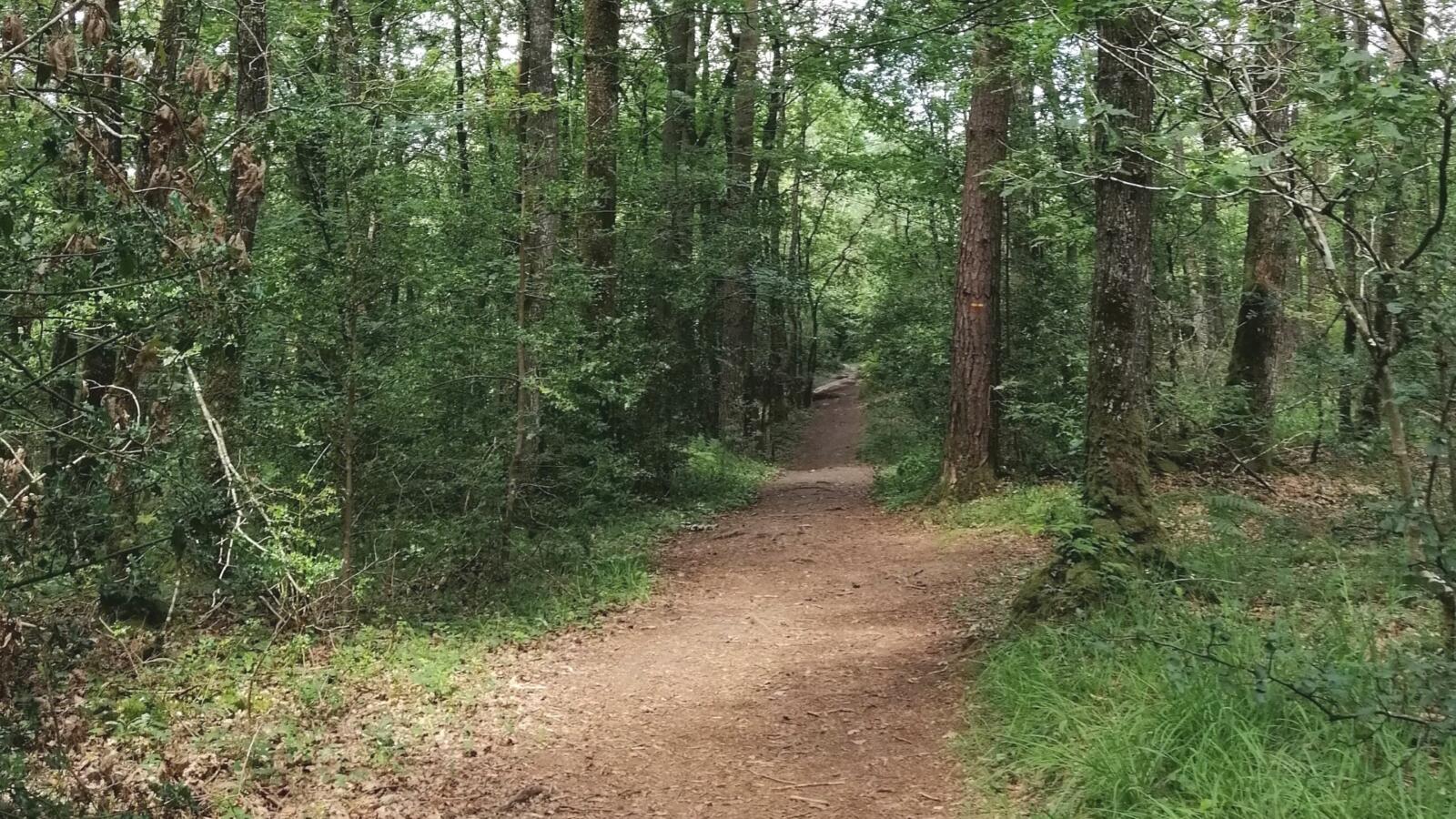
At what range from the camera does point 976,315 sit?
1194 centimetres

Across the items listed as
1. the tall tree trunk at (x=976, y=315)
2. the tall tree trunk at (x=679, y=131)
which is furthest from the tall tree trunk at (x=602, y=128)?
the tall tree trunk at (x=976, y=315)

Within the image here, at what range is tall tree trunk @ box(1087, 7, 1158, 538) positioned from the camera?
6.41 meters

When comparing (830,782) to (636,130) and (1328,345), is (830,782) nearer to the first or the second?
(1328,345)

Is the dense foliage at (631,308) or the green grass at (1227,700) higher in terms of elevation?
the dense foliage at (631,308)

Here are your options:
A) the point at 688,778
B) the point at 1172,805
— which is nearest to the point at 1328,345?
the point at 1172,805

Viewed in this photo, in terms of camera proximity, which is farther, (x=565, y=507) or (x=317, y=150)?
(x=565, y=507)

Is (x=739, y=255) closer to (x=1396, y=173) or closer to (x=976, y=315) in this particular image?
(x=976, y=315)

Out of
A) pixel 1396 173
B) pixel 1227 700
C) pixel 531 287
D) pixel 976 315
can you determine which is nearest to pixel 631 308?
pixel 531 287

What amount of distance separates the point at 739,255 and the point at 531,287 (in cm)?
709

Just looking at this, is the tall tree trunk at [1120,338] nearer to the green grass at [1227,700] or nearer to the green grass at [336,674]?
the green grass at [1227,700]

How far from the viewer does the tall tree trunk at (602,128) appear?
11102mm

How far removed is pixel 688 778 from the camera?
5164 millimetres

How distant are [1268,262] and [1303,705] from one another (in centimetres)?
903

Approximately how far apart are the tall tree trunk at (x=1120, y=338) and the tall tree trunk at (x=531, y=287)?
4764mm
